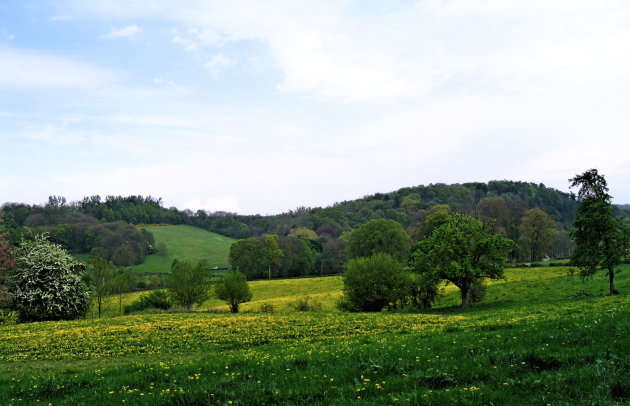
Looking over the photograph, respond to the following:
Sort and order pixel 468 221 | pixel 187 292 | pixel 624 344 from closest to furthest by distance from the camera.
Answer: pixel 624 344 → pixel 468 221 → pixel 187 292

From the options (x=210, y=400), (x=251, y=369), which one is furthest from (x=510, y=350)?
(x=210, y=400)

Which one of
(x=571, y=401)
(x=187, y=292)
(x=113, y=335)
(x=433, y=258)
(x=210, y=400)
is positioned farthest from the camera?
(x=187, y=292)

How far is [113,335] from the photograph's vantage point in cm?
2347

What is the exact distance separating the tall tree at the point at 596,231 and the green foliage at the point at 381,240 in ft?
144

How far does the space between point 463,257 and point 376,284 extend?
9241mm

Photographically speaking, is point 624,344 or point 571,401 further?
point 624,344

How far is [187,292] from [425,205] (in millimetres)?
140598

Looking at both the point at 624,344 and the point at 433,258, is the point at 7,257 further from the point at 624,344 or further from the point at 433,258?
the point at 624,344

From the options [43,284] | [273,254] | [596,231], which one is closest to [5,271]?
[43,284]

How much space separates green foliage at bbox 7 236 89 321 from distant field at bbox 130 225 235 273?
264 feet

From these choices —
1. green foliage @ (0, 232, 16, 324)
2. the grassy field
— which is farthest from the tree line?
green foliage @ (0, 232, 16, 324)

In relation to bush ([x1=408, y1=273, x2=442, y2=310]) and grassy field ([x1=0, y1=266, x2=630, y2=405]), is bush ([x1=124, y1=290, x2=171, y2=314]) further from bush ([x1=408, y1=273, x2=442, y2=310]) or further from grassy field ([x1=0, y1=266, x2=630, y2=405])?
grassy field ([x1=0, y1=266, x2=630, y2=405])

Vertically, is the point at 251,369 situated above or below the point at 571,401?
Result: below

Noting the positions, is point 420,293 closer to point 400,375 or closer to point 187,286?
point 187,286
